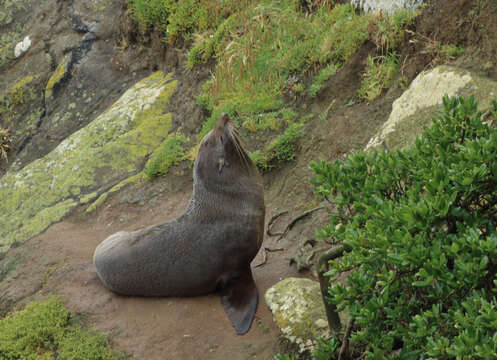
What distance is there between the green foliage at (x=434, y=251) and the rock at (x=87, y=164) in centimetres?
670

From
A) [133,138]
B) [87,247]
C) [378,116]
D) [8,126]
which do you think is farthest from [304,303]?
[8,126]

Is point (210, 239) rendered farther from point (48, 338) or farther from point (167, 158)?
point (167, 158)

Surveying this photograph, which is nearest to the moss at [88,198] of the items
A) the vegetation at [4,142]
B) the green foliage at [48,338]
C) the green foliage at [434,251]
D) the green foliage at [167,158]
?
the green foliage at [167,158]

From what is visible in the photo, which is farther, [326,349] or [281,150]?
[281,150]

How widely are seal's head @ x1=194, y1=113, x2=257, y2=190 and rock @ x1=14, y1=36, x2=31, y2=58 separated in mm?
10276

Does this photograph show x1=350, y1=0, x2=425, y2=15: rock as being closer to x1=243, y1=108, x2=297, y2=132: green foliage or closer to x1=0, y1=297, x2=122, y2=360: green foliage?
x1=243, y1=108, x2=297, y2=132: green foliage

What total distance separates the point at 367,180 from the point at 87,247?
5145mm

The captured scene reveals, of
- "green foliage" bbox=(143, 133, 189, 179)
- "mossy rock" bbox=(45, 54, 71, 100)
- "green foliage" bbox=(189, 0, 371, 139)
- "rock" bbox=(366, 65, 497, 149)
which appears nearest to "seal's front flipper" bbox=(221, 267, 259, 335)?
"rock" bbox=(366, 65, 497, 149)

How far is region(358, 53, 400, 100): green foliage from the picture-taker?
18.0 feet

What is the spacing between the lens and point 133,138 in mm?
8750

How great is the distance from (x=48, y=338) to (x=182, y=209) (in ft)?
9.78

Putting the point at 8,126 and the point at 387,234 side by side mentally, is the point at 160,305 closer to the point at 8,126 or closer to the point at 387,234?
the point at 387,234

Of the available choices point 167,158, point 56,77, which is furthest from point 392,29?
point 56,77

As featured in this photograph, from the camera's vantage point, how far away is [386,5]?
5.95 metres
